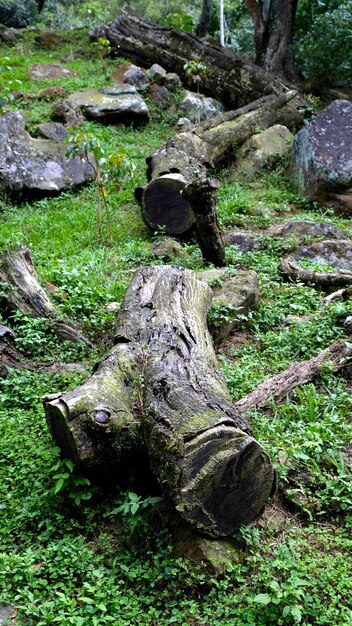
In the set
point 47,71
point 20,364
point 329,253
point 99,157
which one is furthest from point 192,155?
point 47,71

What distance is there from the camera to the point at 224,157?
1106cm

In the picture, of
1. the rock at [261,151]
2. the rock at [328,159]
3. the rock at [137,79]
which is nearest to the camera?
the rock at [328,159]

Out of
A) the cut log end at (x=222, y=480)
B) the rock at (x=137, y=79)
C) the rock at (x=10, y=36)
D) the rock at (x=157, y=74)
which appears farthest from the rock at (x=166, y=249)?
the rock at (x=10, y=36)

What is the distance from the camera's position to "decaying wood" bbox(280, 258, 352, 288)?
259 inches

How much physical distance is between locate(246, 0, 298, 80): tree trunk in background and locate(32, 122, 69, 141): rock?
23.5 ft

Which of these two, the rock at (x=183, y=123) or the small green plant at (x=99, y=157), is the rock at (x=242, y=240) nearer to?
the small green plant at (x=99, y=157)

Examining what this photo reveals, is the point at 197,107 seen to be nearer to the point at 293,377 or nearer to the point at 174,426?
the point at 293,377

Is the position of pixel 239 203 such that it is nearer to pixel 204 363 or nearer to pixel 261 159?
pixel 261 159

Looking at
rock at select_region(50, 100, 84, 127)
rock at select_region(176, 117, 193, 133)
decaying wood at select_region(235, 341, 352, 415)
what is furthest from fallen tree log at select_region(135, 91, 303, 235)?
decaying wood at select_region(235, 341, 352, 415)

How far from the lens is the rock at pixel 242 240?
26.0 ft

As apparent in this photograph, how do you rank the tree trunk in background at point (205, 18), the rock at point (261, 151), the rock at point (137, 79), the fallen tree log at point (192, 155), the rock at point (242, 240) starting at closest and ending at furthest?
1. the rock at point (242, 240)
2. the fallen tree log at point (192, 155)
3. the rock at point (261, 151)
4. the rock at point (137, 79)
5. the tree trunk in background at point (205, 18)

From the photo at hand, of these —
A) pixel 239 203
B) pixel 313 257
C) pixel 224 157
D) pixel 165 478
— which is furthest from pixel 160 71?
pixel 165 478

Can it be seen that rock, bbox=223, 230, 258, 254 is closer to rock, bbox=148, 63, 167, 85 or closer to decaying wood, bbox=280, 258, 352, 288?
decaying wood, bbox=280, 258, 352, 288

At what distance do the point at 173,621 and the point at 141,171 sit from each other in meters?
8.69
